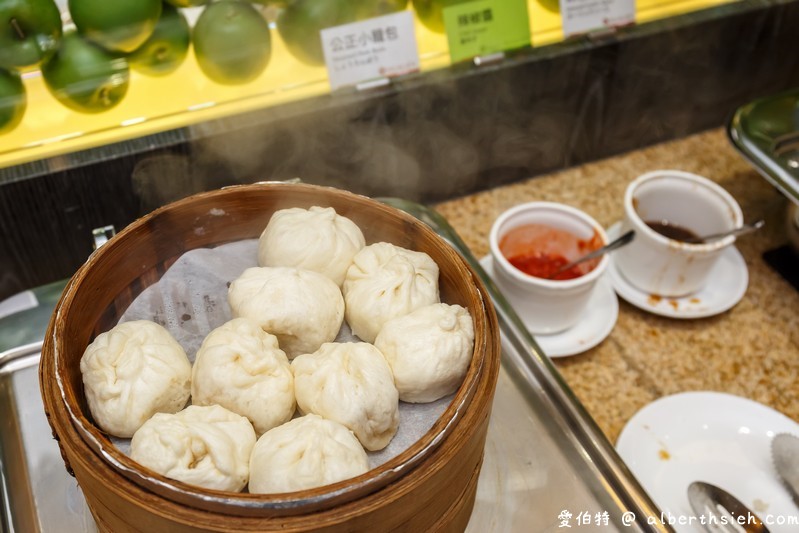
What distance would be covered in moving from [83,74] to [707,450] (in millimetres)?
1471

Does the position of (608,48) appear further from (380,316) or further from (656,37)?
(380,316)

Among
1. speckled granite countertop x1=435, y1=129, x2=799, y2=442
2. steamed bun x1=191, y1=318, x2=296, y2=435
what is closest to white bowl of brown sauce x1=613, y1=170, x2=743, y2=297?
speckled granite countertop x1=435, y1=129, x2=799, y2=442

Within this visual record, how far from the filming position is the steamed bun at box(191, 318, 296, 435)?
985 mm

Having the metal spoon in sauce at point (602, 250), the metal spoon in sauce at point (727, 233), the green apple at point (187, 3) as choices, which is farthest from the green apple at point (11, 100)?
the metal spoon in sauce at point (727, 233)

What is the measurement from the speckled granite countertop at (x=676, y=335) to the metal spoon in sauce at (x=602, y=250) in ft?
0.71

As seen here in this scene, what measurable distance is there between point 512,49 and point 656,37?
1.35 ft

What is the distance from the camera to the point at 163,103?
155cm

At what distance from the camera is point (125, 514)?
34.0 inches

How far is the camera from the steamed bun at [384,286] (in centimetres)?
110

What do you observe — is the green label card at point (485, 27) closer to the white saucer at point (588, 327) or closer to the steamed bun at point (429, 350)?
the white saucer at point (588, 327)

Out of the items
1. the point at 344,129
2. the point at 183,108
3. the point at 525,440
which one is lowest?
the point at 525,440

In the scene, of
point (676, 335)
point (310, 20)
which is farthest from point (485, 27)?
point (676, 335)

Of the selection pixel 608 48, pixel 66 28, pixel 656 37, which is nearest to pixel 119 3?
pixel 66 28

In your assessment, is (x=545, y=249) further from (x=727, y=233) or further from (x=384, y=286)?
(x=384, y=286)
